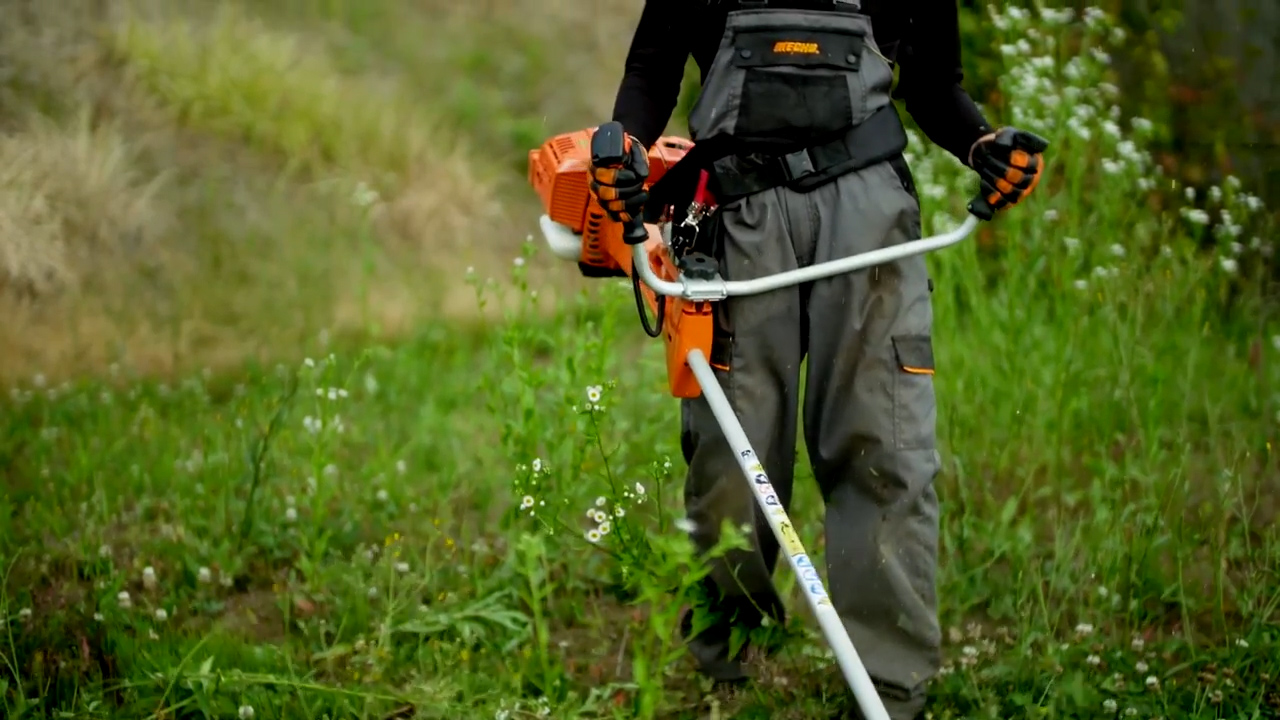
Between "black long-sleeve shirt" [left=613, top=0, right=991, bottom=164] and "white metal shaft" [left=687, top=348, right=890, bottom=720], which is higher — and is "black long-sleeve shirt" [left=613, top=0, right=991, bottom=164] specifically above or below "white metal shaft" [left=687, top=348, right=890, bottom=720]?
above

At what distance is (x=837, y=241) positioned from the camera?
321 cm

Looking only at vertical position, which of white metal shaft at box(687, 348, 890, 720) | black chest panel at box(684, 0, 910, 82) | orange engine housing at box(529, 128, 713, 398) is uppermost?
black chest panel at box(684, 0, 910, 82)

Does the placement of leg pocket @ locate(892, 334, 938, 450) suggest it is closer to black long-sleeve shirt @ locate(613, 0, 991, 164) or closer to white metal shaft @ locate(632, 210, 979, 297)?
white metal shaft @ locate(632, 210, 979, 297)

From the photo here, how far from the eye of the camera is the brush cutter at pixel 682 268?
2807mm

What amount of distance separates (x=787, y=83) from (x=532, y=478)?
1.20m

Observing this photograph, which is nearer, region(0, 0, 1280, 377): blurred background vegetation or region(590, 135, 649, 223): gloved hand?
region(590, 135, 649, 223): gloved hand

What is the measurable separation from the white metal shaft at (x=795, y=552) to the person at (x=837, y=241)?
0.28 m

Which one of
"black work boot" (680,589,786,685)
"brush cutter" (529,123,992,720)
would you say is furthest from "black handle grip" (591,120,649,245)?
"black work boot" (680,589,786,685)

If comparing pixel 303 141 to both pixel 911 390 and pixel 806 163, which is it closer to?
pixel 806 163

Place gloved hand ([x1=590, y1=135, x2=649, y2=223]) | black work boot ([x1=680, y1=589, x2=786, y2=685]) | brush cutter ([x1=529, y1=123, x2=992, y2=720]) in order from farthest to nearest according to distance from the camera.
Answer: black work boot ([x1=680, y1=589, x2=786, y2=685])
gloved hand ([x1=590, y1=135, x2=649, y2=223])
brush cutter ([x1=529, y1=123, x2=992, y2=720])

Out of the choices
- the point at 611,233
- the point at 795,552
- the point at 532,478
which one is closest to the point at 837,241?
Answer: the point at 611,233

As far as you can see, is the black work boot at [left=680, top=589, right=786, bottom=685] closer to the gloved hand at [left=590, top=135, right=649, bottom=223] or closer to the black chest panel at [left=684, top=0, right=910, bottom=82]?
the gloved hand at [left=590, top=135, right=649, bottom=223]

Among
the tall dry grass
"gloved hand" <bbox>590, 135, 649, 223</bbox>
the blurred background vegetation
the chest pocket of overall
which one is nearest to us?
"gloved hand" <bbox>590, 135, 649, 223</bbox>

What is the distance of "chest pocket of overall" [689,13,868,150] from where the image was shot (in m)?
3.10
